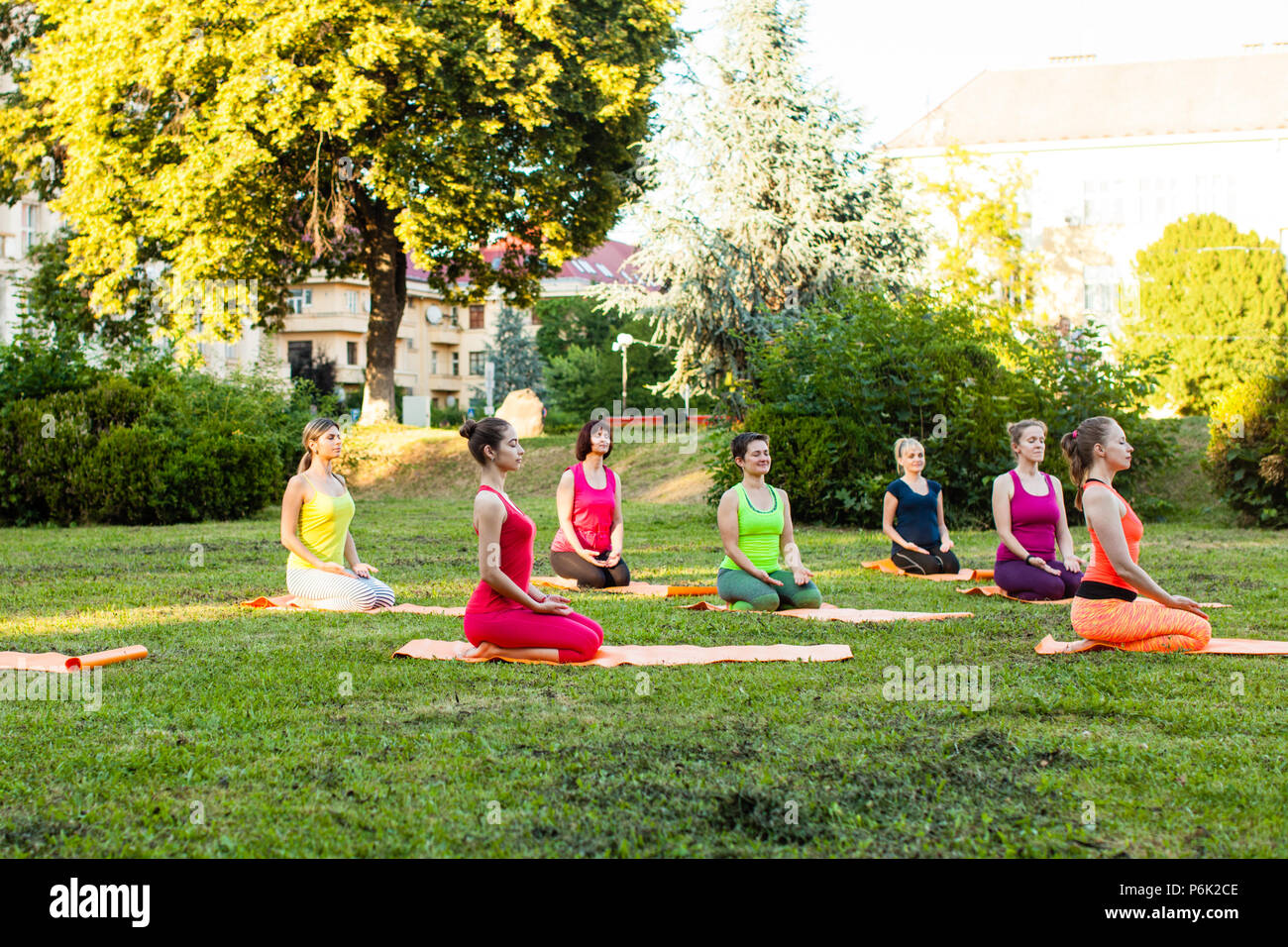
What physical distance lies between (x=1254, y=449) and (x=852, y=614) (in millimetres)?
12112

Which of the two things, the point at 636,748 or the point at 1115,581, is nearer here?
the point at 636,748

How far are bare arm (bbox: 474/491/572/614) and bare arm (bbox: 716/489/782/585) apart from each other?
268 cm

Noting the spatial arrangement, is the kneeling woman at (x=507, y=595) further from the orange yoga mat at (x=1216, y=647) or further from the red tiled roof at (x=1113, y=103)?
the red tiled roof at (x=1113, y=103)

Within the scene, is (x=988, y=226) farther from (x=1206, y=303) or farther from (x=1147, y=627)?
(x=1147, y=627)

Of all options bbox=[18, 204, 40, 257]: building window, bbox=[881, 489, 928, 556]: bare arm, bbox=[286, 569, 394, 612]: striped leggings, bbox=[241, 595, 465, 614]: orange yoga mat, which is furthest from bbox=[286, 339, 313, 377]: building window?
bbox=[286, 569, 394, 612]: striped leggings

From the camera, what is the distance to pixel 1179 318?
42812mm

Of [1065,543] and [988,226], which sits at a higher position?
[988,226]

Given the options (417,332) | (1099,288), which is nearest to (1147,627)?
(1099,288)

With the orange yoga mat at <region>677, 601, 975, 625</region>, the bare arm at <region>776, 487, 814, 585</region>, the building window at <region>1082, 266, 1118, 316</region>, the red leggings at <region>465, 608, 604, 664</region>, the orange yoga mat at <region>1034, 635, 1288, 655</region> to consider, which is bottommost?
the orange yoga mat at <region>677, 601, 975, 625</region>

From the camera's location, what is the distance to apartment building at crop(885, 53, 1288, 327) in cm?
5100

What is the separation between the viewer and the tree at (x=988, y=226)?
43.6 metres

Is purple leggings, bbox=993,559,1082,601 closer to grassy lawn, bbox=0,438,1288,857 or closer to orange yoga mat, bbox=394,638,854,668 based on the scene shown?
grassy lawn, bbox=0,438,1288,857

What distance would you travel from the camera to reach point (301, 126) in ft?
91.4

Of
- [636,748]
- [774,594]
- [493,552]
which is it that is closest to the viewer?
[636,748]
